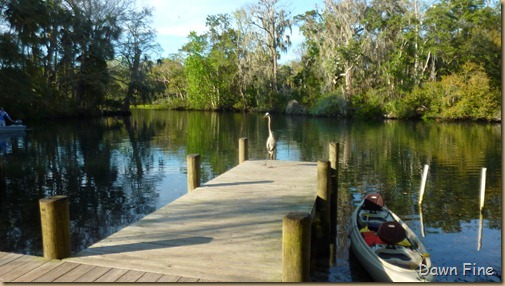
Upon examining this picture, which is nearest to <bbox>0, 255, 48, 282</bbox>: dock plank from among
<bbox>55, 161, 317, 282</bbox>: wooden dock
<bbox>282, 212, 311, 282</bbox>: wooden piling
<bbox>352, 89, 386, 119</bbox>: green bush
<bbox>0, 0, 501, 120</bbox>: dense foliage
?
<bbox>55, 161, 317, 282</bbox>: wooden dock

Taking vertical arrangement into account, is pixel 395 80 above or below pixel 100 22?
below

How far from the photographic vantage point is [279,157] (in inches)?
805

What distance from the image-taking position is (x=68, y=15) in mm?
42312

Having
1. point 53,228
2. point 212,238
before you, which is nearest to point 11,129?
point 53,228

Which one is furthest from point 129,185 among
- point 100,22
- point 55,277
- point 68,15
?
point 100,22

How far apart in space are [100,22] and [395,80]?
32897 millimetres

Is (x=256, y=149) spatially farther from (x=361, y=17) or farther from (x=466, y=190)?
(x=361, y=17)

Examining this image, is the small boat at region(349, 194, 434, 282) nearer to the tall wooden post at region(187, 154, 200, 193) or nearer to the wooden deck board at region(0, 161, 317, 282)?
the wooden deck board at region(0, 161, 317, 282)

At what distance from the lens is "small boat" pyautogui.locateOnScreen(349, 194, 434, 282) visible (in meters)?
6.30

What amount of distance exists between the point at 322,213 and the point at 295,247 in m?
4.19

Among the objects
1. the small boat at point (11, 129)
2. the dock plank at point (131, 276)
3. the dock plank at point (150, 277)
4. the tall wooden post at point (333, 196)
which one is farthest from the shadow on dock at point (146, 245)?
the small boat at point (11, 129)

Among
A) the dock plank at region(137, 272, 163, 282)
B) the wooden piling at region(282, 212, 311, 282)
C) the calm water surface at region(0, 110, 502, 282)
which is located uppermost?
the wooden piling at region(282, 212, 311, 282)

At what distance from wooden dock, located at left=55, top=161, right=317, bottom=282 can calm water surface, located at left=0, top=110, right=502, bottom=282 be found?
182 cm

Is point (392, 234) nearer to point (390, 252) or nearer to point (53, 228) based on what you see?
point (390, 252)
